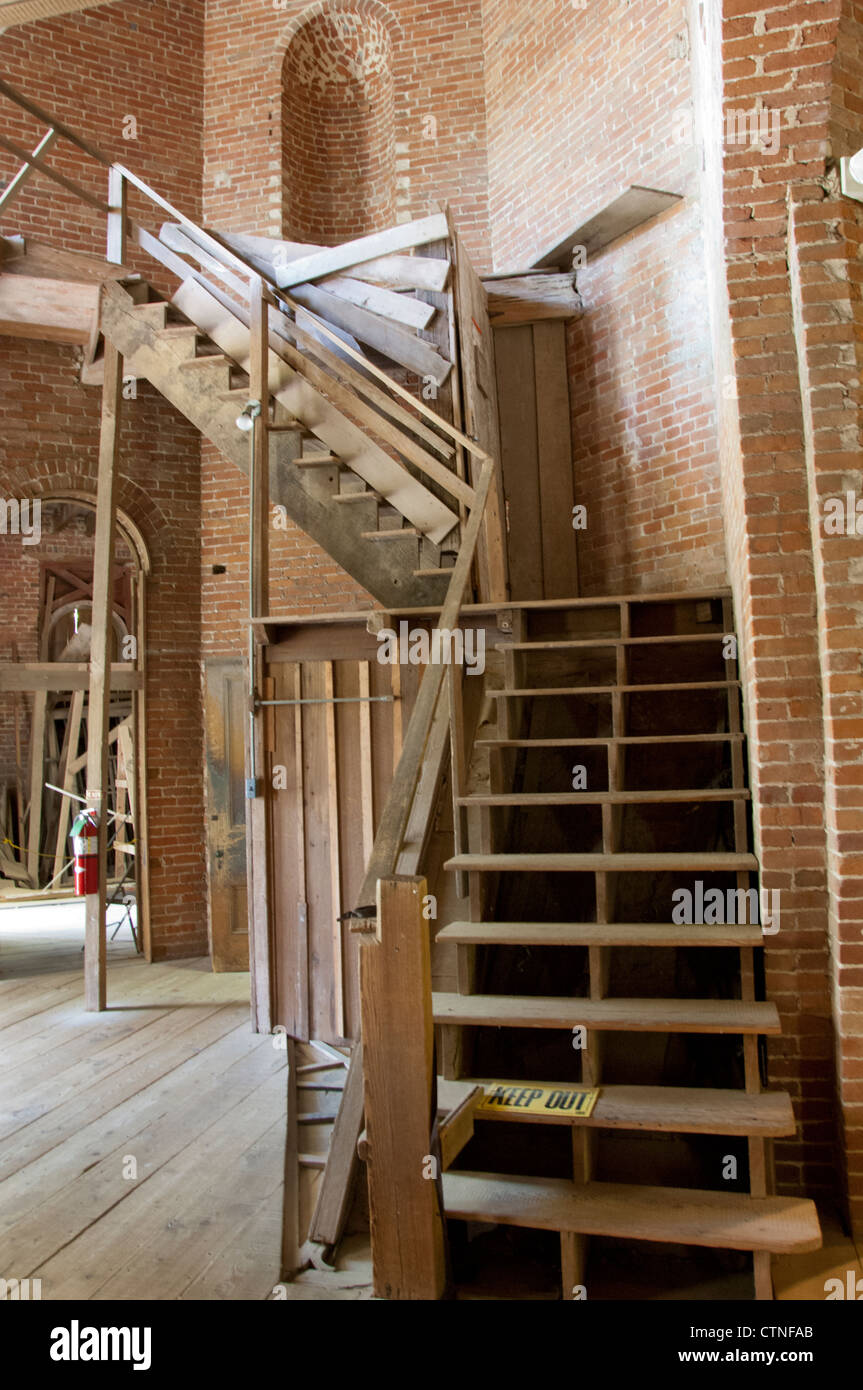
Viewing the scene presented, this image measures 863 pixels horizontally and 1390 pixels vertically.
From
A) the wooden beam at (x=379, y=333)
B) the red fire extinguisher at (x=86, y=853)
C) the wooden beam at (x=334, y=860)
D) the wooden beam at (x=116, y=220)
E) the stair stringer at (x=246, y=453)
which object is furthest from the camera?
the wooden beam at (x=116, y=220)

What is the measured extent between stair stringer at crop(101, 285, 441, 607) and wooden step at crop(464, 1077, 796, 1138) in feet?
10.3

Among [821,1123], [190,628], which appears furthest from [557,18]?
[821,1123]

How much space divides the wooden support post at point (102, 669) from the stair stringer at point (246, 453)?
23 cm

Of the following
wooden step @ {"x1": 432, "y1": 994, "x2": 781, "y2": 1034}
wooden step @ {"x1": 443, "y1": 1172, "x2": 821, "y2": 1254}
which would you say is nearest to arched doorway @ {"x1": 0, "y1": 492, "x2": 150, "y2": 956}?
wooden step @ {"x1": 432, "y1": 994, "x2": 781, "y2": 1034}

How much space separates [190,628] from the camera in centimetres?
760

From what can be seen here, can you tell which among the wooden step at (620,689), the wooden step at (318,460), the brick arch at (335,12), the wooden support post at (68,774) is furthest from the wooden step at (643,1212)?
the wooden support post at (68,774)

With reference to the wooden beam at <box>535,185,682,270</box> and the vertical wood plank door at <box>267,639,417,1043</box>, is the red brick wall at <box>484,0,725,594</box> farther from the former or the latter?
the vertical wood plank door at <box>267,639,417,1043</box>

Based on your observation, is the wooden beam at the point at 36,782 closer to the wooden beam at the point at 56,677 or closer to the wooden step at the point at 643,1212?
the wooden beam at the point at 56,677

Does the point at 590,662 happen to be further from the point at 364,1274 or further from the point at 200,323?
the point at 200,323

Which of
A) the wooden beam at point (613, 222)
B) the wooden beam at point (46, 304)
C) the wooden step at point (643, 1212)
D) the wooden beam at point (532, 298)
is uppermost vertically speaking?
the wooden beam at point (613, 222)

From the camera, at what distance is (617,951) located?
137 inches

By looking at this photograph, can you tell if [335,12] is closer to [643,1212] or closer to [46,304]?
[46,304]

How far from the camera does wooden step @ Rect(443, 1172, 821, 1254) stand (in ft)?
7.75

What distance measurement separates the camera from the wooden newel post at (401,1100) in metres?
2.40
